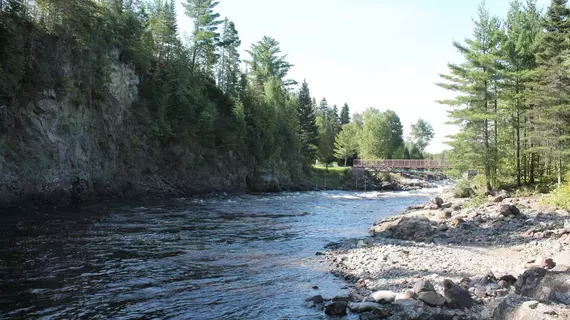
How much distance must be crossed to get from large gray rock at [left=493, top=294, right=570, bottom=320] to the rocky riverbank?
1 centimetres

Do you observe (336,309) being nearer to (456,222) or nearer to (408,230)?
(408,230)

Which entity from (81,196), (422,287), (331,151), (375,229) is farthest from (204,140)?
(331,151)

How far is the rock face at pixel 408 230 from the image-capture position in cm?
1760

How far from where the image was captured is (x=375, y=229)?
20141mm

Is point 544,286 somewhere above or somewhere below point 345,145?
below

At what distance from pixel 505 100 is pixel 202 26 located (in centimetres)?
4295

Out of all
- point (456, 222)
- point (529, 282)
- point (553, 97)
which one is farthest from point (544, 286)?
point (553, 97)

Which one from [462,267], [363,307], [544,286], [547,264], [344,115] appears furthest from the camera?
[344,115]

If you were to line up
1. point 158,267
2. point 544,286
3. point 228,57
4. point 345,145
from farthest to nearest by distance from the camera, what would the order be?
1. point 345,145
2. point 228,57
3. point 158,267
4. point 544,286

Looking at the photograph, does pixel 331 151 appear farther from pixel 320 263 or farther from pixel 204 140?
pixel 320 263

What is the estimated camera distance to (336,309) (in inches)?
332

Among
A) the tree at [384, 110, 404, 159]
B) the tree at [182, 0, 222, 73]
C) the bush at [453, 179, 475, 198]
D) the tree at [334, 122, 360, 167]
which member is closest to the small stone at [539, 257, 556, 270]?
the bush at [453, 179, 475, 198]

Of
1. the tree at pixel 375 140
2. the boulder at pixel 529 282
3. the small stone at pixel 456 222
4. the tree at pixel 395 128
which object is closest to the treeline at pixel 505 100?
the small stone at pixel 456 222

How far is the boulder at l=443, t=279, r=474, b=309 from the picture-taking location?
25.5ft
